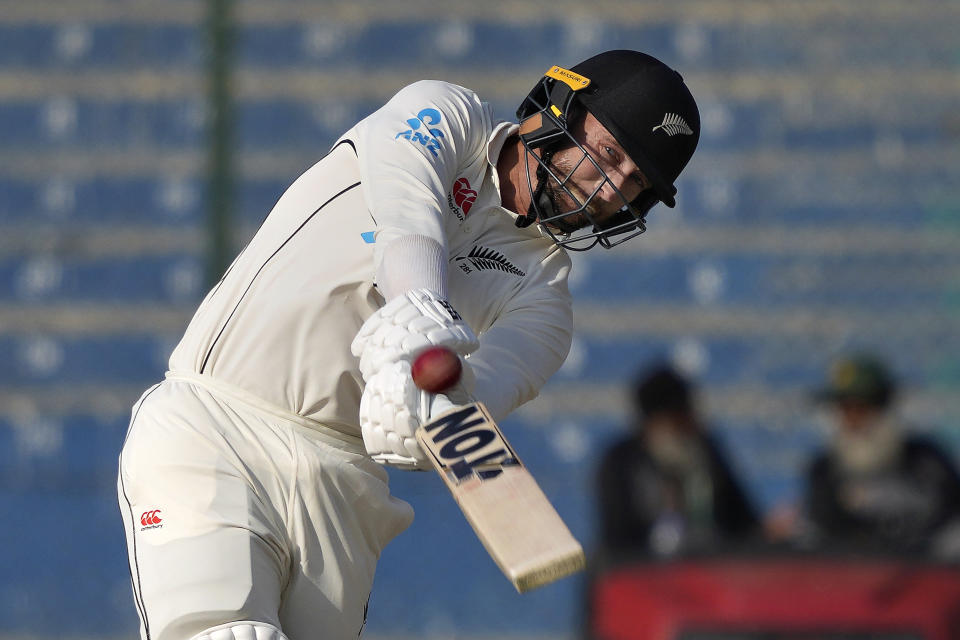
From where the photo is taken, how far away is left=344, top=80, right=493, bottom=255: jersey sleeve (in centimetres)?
223

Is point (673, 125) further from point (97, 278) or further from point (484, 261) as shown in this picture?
point (97, 278)

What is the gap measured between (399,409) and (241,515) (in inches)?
20.1

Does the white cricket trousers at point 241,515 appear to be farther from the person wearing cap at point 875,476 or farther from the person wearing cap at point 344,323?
the person wearing cap at point 875,476

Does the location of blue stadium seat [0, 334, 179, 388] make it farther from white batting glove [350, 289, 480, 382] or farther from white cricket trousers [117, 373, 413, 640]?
white batting glove [350, 289, 480, 382]

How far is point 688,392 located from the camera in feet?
17.7

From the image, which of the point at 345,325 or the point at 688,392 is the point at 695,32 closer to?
the point at 688,392

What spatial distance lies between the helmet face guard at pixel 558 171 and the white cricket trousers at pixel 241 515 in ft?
1.82

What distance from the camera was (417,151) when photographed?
7.63ft

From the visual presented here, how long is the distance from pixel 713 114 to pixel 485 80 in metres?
1.25

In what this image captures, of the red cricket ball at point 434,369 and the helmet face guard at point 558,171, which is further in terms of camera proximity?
the helmet face guard at point 558,171

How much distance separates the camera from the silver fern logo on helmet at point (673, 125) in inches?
98.6

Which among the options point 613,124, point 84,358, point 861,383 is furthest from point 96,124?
point 613,124

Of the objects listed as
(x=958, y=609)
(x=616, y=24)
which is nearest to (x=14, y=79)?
(x=616, y=24)

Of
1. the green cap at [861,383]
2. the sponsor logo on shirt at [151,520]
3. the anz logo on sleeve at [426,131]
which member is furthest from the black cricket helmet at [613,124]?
the green cap at [861,383]
